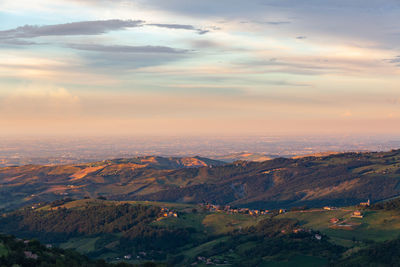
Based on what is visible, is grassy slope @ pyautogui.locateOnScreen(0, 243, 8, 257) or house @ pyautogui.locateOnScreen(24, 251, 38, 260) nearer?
grassy slope @ pyautogui.locateOnScreen(0, 243, 8, 257)

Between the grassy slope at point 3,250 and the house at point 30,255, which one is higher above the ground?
the grassy slope at point 3,250

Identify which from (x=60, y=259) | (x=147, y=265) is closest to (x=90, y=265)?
(x=60, y=259)

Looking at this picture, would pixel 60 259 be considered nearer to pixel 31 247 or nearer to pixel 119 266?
pixel 31 247

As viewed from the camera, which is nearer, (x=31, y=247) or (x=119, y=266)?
(x=31, y=247)

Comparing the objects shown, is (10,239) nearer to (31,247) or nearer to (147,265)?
(31,247)

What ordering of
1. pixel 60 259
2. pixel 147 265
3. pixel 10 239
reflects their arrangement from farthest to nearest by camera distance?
pixel 147 265 → pixel 10 239 → pixel 60 259

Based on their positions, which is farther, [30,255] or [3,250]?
[3,250]

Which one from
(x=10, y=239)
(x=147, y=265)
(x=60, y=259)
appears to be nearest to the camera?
(x=60, y=259)

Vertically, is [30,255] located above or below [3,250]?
below

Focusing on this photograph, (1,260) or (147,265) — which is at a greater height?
(1,260)

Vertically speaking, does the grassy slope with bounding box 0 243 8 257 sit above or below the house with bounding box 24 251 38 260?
above

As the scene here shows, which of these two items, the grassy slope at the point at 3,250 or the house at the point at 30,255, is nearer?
the grassy slope at the point at 3,250
